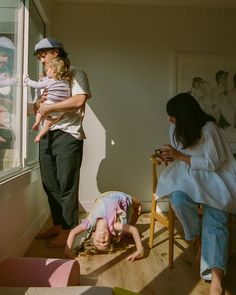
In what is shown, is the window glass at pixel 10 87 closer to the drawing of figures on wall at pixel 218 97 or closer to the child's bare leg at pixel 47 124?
the child's bare leg at pixel 47 124

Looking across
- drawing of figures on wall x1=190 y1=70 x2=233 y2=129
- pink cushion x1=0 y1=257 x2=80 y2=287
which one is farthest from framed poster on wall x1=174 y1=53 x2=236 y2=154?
pink cushion x1=0 y1=257 x2=80 y2=287

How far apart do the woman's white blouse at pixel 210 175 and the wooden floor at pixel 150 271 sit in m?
0.48

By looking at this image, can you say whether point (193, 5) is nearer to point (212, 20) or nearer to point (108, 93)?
point (212, 20)

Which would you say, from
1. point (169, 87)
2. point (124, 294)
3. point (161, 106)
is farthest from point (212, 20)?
point (124, 294)

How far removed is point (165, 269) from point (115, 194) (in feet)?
2.46

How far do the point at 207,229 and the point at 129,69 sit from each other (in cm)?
223

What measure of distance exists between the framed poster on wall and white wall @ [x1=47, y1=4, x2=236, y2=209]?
10 cm

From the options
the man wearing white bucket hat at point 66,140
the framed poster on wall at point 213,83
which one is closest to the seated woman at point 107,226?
the man wearing white bucket hat at point 66,140

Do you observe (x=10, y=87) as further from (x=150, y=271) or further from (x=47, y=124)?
(x=150, y=271)

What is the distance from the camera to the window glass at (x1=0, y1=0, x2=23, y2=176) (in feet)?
6.86

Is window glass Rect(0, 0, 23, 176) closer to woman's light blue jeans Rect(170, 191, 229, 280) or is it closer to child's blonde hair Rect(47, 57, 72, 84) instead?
child's blonde hair Rect(47, 57, 72, 84)

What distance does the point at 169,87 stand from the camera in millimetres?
3641

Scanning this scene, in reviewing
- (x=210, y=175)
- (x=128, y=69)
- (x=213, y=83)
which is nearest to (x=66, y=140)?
(x=210, y=175)

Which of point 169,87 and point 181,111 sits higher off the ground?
point 169,87
